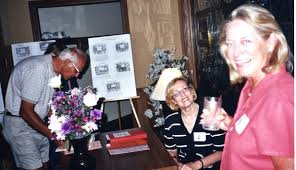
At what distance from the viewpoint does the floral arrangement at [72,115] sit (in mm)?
1707

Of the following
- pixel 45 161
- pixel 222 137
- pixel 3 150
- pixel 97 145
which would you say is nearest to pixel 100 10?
pixel 3 150

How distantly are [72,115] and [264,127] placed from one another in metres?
1.11

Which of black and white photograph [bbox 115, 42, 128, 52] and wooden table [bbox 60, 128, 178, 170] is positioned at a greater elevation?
black and white photograph [bbox 115, 42, 128, 52]

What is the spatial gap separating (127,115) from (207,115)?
4.64 meters

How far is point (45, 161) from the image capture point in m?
3.01

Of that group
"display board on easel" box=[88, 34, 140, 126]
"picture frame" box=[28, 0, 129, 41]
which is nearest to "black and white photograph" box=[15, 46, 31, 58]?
"picture frame" box=[28, 0, 129, 41]

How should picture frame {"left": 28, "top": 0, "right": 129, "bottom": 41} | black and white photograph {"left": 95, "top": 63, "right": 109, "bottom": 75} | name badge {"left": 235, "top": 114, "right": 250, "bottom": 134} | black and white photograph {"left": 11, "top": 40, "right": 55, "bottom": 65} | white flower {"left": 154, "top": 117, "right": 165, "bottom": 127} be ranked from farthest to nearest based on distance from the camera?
picture frame {"left": 28, "top": 0, "right": 129, "bottom": 41} < black and white photograph {"left": 11, "top": 40, "right": 55, "bottom": 65} < black and white photograph {"left": 95, "top": 63, "right": 109, "bottom": 75} < white flower {"left": 154, "top": 117, "right": 165, "bottom": 127} < name badge {"left": 235, "top": 114, "right": 250, "bottom": 134}

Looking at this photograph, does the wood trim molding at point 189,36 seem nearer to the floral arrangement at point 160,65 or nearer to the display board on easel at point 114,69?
the floral arrangement at point 160,65

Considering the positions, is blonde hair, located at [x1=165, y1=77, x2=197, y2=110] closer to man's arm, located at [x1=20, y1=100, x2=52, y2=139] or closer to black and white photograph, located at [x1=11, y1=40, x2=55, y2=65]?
man's arm, located at [x1=20, y1=100, x2=52, y2=139]

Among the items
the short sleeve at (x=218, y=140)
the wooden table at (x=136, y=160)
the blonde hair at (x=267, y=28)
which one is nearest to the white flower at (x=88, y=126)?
the wooden table at (x=136, y=160)

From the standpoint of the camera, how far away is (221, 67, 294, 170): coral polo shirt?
88cm

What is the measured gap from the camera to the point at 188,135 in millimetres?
2039

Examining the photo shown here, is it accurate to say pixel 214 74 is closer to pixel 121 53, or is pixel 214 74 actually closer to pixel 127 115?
pixel 121 53

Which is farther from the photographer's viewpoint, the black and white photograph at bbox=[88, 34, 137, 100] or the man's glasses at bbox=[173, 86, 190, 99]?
the black and white photograph at bbox=[88, 34, 137, 100]
